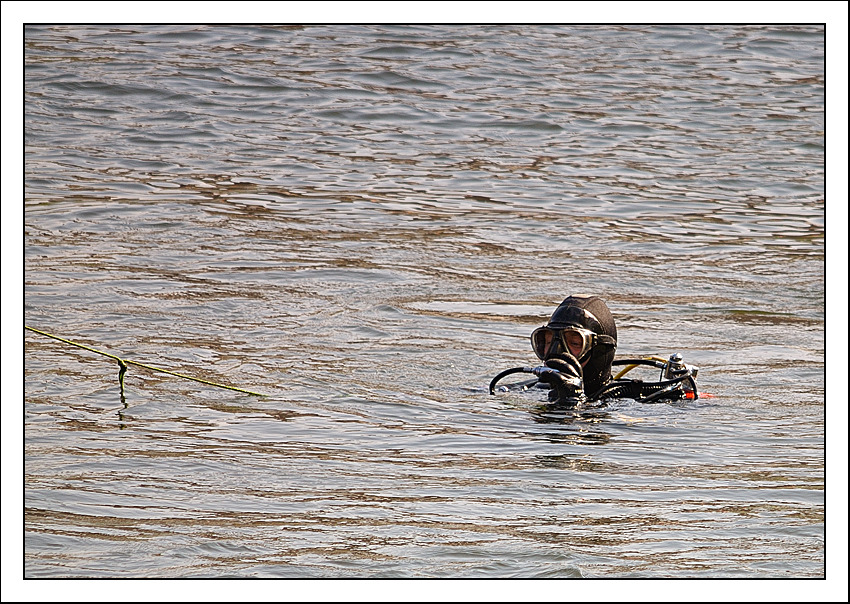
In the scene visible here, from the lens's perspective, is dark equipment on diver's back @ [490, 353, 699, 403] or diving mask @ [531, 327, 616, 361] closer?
diving mask @ [531, 327, 616, 361]

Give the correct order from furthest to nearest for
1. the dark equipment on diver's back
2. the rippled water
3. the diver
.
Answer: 1. the dark equipment on diver's back
2. the diver
3. the rippled water

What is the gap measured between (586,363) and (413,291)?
12.5 ft

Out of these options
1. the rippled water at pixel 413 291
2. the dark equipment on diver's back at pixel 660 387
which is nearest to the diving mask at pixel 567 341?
the dark equipment on diver's back at pixel 660 387

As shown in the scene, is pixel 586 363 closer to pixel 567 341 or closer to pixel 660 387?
pixel 567 341

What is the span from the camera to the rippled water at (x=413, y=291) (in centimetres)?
539

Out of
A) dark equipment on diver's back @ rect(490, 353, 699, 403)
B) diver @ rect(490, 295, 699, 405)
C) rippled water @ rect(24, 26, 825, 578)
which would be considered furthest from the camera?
dark equipment on diver's back @ rect(490, 353, 699, 403)

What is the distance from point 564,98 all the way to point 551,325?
46.7 feet

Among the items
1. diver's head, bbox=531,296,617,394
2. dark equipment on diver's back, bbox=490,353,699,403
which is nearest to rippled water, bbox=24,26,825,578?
dark equipment on diver's back, bbox=490,353,699,403

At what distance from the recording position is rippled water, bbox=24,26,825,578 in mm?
5391

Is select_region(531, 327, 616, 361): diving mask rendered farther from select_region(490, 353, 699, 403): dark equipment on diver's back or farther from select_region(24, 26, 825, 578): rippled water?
select_region(24, 26, 825, 578): rippled water

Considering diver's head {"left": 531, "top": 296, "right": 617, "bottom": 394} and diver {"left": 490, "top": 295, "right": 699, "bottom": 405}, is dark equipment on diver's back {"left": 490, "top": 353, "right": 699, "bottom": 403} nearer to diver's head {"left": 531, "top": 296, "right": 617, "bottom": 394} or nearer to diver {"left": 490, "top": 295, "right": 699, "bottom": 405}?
diver {"left": 490, "top": 295, "right": 699, "bottom": 405}

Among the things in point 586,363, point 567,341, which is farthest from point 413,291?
point 567,341

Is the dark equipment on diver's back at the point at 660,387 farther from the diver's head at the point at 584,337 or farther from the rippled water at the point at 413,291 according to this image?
the rippled water at the point at 413,291

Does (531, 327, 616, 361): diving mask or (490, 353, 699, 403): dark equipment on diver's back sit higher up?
(531, 327, 616, 361): diving mask
